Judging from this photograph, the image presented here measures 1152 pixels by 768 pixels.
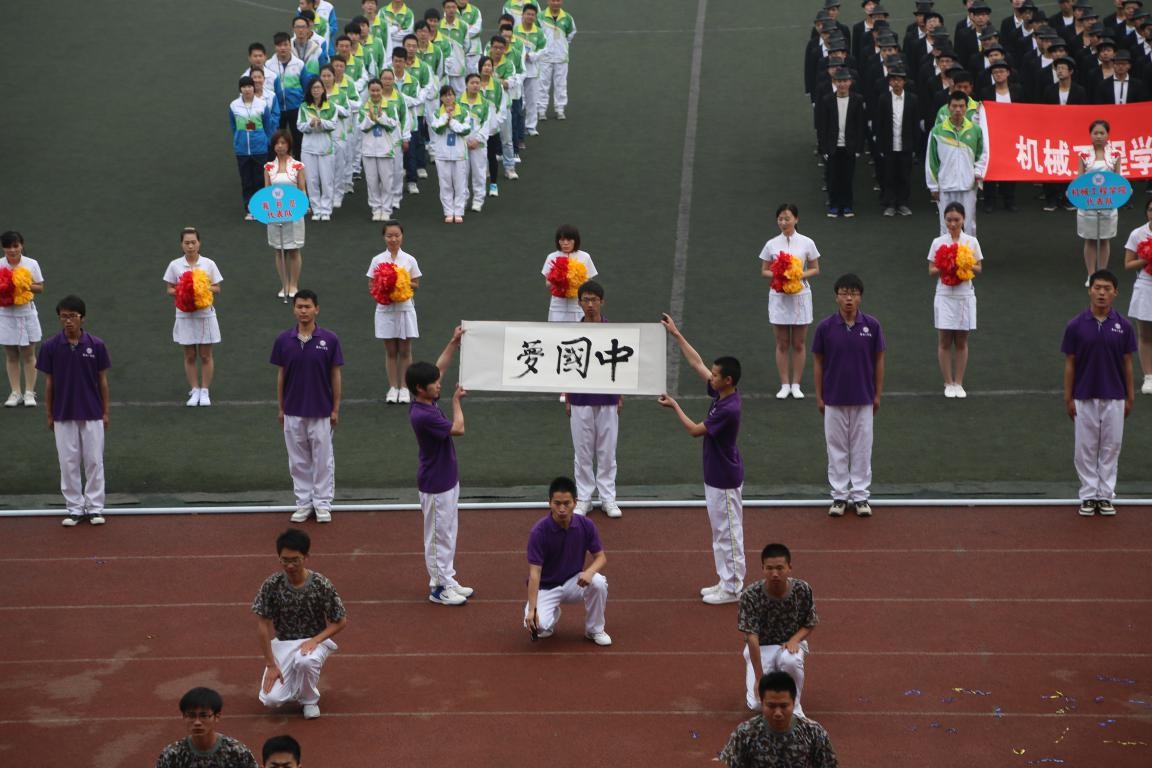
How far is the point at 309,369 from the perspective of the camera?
44.1 ft

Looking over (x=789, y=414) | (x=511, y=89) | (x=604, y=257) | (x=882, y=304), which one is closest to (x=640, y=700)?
(x=789, y=414)

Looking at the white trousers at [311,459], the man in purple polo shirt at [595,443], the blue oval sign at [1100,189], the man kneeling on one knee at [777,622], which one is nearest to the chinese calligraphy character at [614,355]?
the man in purple polo shirt at [595,443]

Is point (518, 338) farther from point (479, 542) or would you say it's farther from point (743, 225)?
point (743, 225)

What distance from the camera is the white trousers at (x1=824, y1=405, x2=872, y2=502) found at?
13.4 meters

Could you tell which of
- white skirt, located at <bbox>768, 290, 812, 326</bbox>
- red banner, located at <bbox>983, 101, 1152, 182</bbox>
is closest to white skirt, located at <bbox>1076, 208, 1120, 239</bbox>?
red banner, located at <bbox>983, 101, 1152, 182</bbox>

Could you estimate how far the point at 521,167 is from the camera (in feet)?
76.3

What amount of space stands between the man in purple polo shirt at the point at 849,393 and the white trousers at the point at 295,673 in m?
4.96

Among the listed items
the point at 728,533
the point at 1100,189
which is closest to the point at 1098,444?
the point at 728,533

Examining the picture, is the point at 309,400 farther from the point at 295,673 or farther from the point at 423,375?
the point at 295,673

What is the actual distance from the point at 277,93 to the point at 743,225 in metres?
6.47

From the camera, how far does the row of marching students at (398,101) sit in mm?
21156

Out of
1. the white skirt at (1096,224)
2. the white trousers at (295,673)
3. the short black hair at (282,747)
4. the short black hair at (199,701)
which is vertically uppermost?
the white skirt at (1096,224)

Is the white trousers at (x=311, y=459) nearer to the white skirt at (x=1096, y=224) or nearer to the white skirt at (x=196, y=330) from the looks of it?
the white skirt at (x=196, y=330)

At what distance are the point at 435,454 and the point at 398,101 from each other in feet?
34.4
